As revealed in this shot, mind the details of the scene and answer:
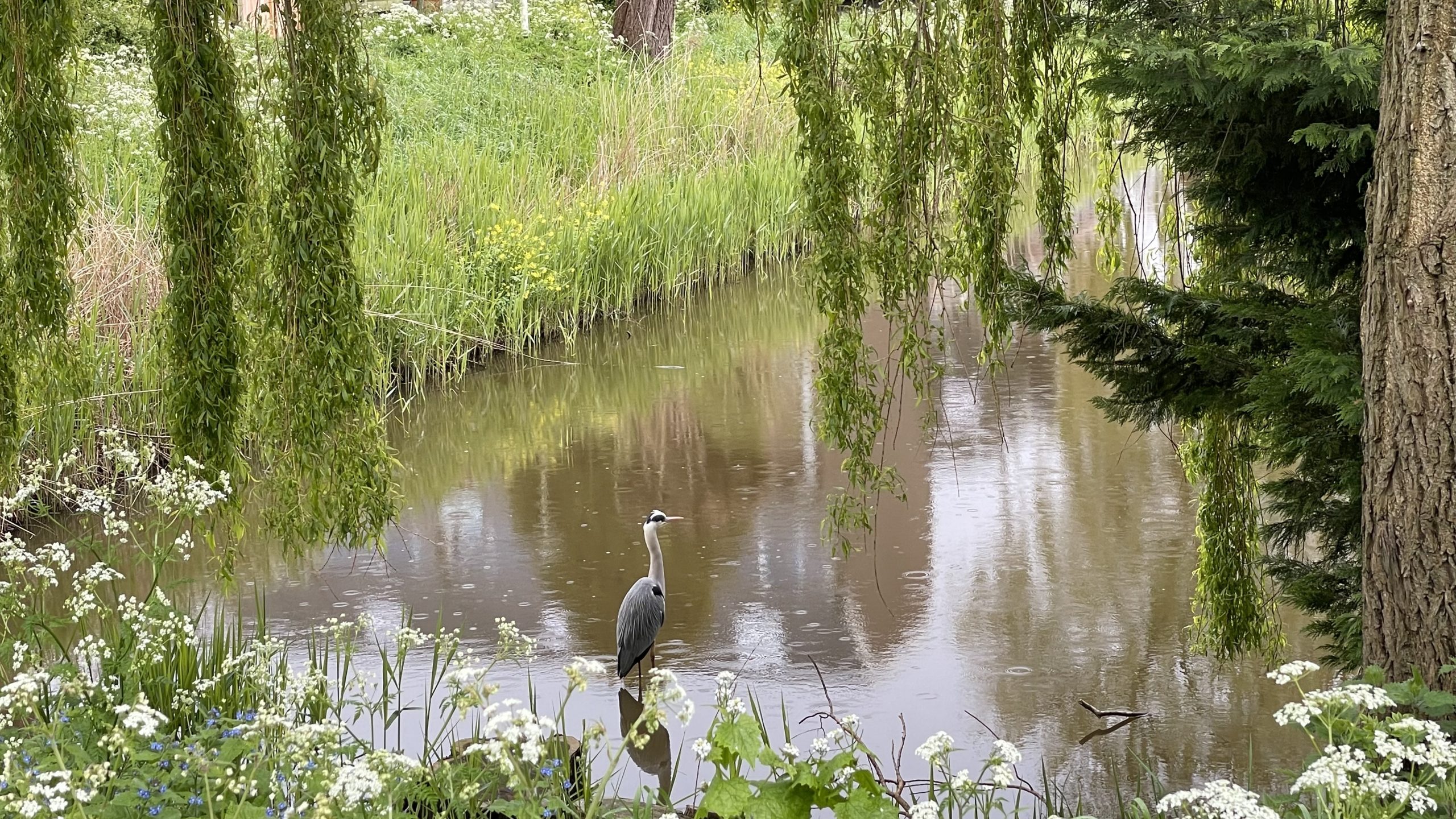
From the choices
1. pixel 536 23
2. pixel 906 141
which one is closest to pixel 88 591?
pixel 906 141

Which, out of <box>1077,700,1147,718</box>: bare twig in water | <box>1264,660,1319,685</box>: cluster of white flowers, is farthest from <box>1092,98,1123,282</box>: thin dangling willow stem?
<box>1264,660,1319,685</box>: cluster of white flowers

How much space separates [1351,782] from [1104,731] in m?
1.97

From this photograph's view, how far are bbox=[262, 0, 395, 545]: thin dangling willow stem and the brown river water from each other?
110 cm

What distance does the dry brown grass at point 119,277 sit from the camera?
250 inches

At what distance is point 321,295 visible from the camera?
3.15 metres

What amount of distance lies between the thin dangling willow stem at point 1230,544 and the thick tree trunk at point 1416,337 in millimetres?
1183

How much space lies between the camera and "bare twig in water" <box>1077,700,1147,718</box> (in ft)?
13.8

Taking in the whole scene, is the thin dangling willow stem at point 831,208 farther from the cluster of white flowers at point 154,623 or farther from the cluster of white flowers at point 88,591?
the cluster of white flowers at point 88,591

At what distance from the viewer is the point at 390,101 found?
1109cm

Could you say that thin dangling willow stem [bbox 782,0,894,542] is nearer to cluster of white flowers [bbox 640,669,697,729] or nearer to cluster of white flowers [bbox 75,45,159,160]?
cluster of white flowers [bbox 640,669,697,729]

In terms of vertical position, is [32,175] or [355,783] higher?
[32,175]

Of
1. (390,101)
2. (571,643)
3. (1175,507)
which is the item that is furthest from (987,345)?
(390,101)

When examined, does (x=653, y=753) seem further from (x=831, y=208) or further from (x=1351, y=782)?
(x=1351, y=782)

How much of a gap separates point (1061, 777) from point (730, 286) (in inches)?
259
